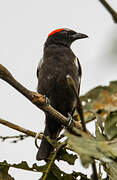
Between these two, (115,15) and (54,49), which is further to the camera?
(54,49)

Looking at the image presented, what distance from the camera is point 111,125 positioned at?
1925mm

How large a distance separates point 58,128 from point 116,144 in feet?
9.05

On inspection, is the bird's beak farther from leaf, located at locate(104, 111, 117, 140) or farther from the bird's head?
leaf, located at locate(104, 111, 117, 140)

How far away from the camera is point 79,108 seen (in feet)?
4.73

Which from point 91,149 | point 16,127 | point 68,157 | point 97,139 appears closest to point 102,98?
point 97,139

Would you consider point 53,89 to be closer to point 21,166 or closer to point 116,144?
point 21,166

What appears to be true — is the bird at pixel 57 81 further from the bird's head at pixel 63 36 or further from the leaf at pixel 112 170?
the leaf at pixel 112 170

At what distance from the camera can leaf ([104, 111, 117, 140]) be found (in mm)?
1887

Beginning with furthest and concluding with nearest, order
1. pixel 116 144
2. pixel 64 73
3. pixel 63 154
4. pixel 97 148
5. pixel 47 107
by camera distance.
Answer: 1. pixel 64 73
2. pixel 63 154
3. pixel 47 107
4. pixel 116 144
5. pixel 97 148

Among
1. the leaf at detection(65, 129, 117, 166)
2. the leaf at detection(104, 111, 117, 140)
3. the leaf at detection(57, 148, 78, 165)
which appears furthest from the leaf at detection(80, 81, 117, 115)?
the leaf at detection(57, 148, 78, 165)

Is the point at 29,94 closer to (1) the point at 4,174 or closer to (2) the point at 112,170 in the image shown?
→ (1) the point at 4,174

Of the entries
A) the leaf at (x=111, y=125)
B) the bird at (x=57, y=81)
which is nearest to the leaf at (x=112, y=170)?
the leaf at (x=111, y=125)

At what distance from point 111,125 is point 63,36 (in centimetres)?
336

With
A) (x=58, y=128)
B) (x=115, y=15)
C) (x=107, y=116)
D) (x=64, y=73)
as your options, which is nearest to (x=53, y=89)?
(x=64, y=73)
